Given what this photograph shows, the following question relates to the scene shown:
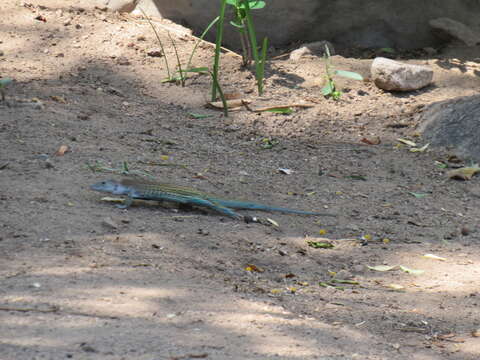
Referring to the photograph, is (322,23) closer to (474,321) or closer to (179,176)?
(179,176)

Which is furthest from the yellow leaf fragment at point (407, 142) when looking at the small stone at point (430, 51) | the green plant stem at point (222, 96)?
the small stone at point (430, 51)

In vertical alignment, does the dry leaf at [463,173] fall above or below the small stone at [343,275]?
below

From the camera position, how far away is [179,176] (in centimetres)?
418

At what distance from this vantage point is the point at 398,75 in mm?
5691

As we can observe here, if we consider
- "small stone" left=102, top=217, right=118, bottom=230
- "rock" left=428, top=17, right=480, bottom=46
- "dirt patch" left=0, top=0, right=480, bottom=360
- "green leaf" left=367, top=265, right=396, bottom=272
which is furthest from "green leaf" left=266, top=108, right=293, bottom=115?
"small stone" left=102, top=217, right=118, bottom=230

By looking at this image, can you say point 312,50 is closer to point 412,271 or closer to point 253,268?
point 412,271

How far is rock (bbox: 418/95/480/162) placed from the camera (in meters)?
5.14

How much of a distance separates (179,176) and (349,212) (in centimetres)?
102

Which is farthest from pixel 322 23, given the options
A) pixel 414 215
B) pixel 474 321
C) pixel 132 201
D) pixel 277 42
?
pixel 474 321

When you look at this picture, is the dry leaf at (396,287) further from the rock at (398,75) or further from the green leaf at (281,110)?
the rock at (398,75)

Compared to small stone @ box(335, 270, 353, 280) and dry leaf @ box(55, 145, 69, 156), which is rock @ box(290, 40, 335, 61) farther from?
small stone @ box(335, 270, 353, 280)

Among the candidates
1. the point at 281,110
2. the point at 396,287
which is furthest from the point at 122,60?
the point at 396,287

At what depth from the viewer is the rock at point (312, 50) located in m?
6.41

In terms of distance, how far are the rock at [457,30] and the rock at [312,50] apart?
1037 millimetres
